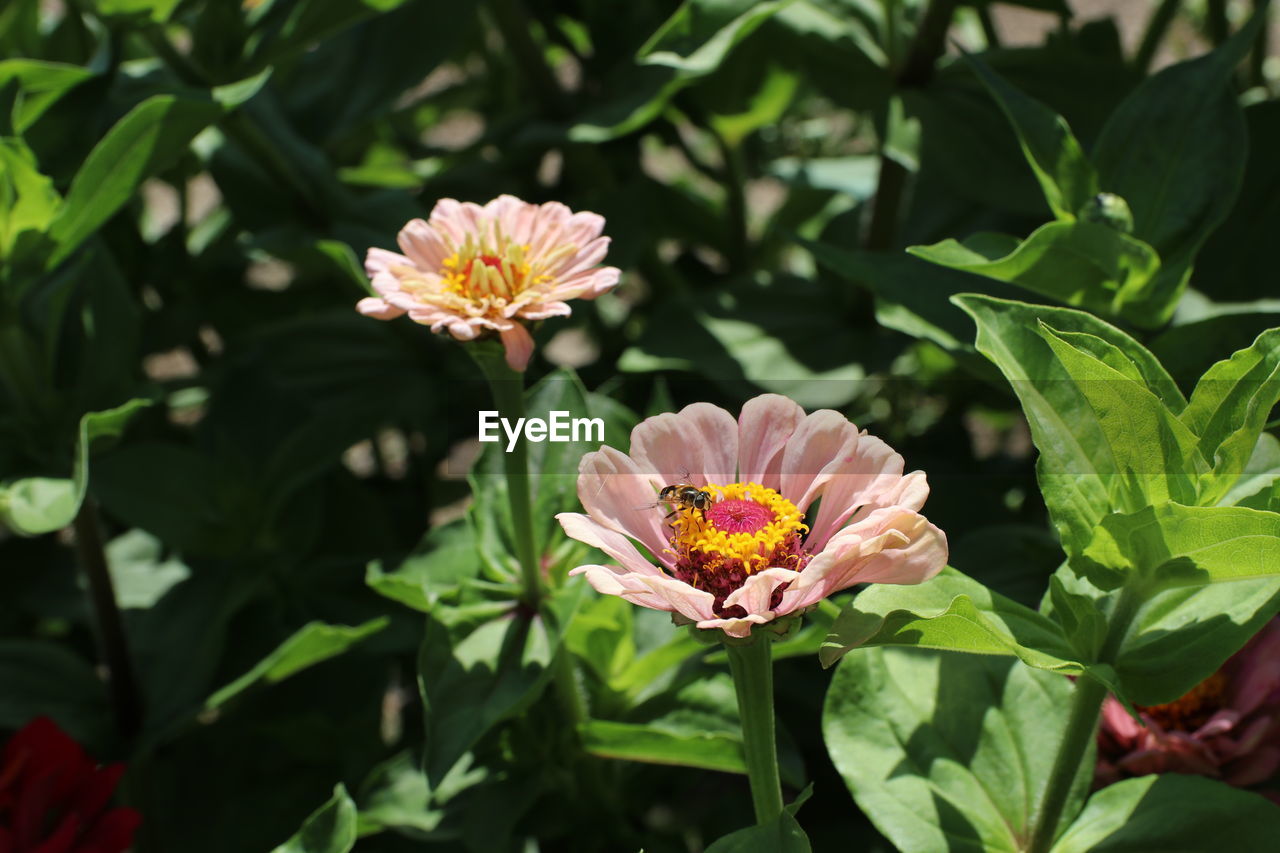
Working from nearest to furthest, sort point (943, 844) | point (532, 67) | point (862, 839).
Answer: point (943, 844)
point (862, 839)
point (532, 67)

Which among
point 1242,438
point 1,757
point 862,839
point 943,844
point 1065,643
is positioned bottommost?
point 862,839

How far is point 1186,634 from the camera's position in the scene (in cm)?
65

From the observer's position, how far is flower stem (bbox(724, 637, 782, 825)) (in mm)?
602

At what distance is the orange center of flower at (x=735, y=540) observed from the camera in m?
0.61

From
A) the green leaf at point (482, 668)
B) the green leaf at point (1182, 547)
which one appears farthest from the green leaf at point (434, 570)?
the green leaf at point (1182, 547)

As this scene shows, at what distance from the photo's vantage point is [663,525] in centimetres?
65

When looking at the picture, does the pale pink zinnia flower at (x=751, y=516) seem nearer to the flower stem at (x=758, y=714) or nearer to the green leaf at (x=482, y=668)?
the flower stem at (x=758, y=714)

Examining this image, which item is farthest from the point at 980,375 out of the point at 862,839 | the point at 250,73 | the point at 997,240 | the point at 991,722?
the point at 250,73

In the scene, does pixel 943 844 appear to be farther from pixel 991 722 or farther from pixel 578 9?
pixel 578 9

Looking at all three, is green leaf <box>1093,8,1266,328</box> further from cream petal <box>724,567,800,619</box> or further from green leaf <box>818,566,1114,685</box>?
cream petal <box>724,567,800,619</box>

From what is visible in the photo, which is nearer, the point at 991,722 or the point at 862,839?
the point at 991,722

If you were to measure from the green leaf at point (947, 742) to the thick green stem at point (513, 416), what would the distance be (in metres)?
0.20

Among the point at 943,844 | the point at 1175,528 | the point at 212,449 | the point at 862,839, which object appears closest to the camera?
the point at 1175,528

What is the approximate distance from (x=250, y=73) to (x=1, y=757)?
0.57 metres
